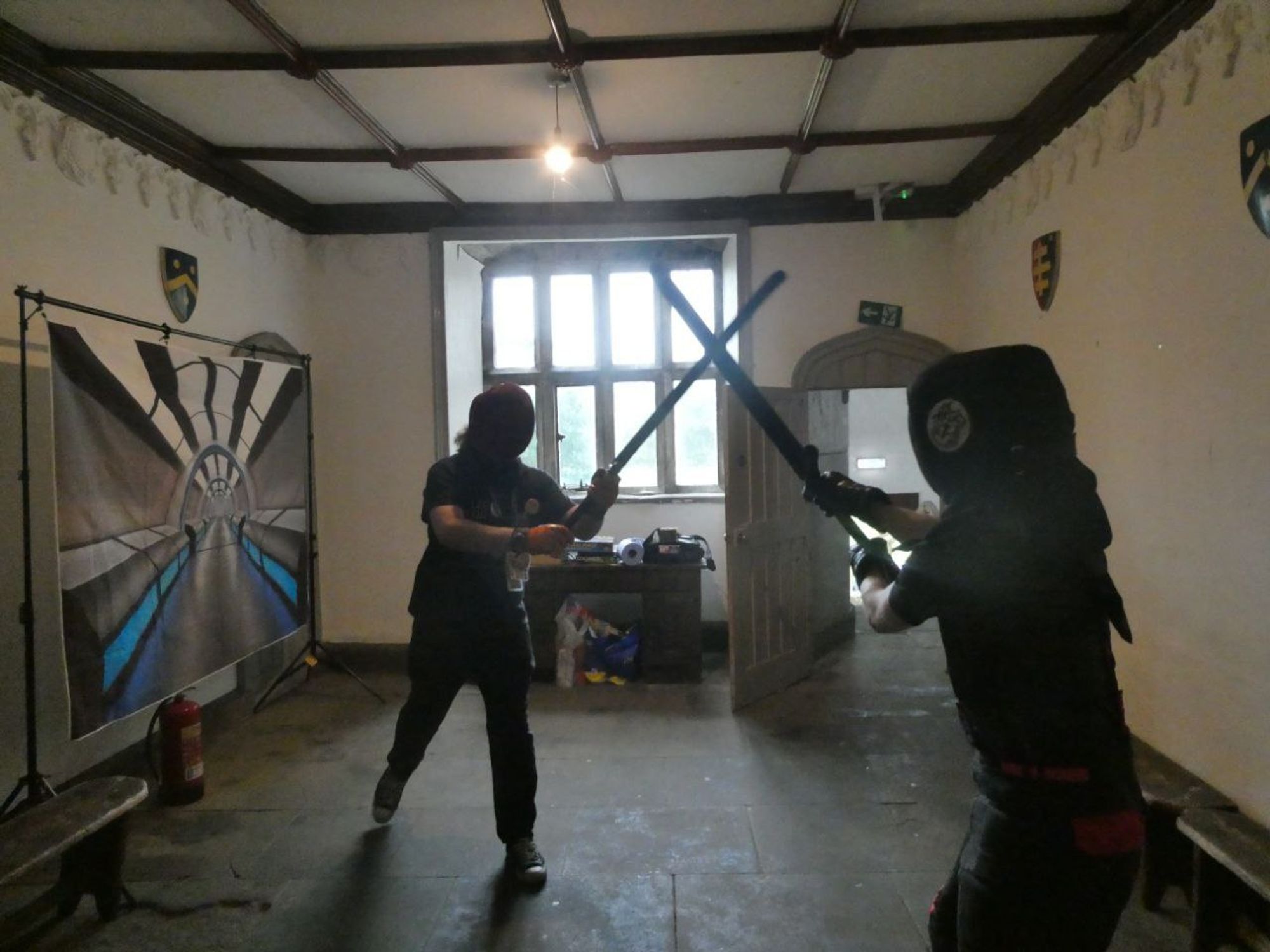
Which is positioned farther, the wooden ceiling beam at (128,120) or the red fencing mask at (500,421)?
the wooden ceiling beam at (128,120)

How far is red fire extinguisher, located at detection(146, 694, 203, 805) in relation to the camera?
3064 millimetres

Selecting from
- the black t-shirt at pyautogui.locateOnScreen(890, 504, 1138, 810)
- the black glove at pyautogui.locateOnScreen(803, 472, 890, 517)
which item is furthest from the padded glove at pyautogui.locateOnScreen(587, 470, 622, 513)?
the black t-shirt at pyautogui.locateOnScreen(890, 504, 1138, 810)

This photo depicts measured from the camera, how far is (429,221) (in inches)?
191

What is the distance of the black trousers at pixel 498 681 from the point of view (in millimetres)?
2451

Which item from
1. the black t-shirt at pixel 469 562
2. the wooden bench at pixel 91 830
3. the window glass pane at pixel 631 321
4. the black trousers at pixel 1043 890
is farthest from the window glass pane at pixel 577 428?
the black trousers at pixel 1043 890

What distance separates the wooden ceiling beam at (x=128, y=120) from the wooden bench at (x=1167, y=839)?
176 inches

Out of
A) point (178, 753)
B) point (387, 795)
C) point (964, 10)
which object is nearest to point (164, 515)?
point (178, 753)

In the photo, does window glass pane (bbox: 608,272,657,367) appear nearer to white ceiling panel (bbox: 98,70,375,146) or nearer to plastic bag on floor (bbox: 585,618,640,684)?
plastic bag on floor (bbox: 585,618,640,684)

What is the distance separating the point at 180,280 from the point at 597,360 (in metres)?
2.79

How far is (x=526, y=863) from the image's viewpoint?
2484 millimetres

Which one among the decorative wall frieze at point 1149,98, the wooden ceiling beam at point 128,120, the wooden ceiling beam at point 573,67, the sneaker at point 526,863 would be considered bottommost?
the sneaker at point 526,863

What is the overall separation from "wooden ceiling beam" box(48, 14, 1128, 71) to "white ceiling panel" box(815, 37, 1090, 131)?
0.12 meters

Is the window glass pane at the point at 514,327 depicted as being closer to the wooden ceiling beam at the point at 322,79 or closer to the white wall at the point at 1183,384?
the wooden ceiling beam at the point at 322,79

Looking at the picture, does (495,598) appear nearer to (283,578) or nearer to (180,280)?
(283,578)
